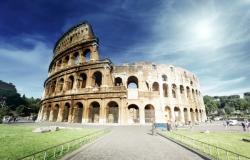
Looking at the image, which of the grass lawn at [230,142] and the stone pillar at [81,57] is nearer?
the grass lawn at [230,142]

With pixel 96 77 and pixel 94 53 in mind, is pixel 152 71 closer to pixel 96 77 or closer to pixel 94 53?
pixel 96 77

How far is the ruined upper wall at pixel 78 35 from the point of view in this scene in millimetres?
29202

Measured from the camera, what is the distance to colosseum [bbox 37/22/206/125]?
79.0 ft

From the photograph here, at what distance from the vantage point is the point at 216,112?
81.9 m

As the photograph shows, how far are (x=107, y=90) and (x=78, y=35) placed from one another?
1421cm

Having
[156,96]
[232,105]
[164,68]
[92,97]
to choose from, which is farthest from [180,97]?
[232,105]

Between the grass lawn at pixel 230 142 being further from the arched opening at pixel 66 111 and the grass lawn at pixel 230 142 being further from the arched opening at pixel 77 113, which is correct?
the arched opening at pixel 66 111

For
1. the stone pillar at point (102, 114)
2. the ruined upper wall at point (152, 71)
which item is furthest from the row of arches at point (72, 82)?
the ruined upper wall at point (152, 71)

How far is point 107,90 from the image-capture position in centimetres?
2405

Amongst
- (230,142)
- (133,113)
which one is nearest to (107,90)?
(133,113)

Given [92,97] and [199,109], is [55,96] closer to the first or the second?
[92,97]

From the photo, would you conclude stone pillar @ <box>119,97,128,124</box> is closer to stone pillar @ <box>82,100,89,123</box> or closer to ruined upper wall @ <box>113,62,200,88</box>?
stone pillar @ <box>82,100,89,123</box>

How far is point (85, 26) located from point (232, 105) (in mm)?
84820

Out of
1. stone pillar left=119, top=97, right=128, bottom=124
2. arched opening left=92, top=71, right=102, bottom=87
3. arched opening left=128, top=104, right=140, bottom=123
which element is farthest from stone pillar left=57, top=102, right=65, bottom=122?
arched opening left=128, top=104, right=140, bottom=123
